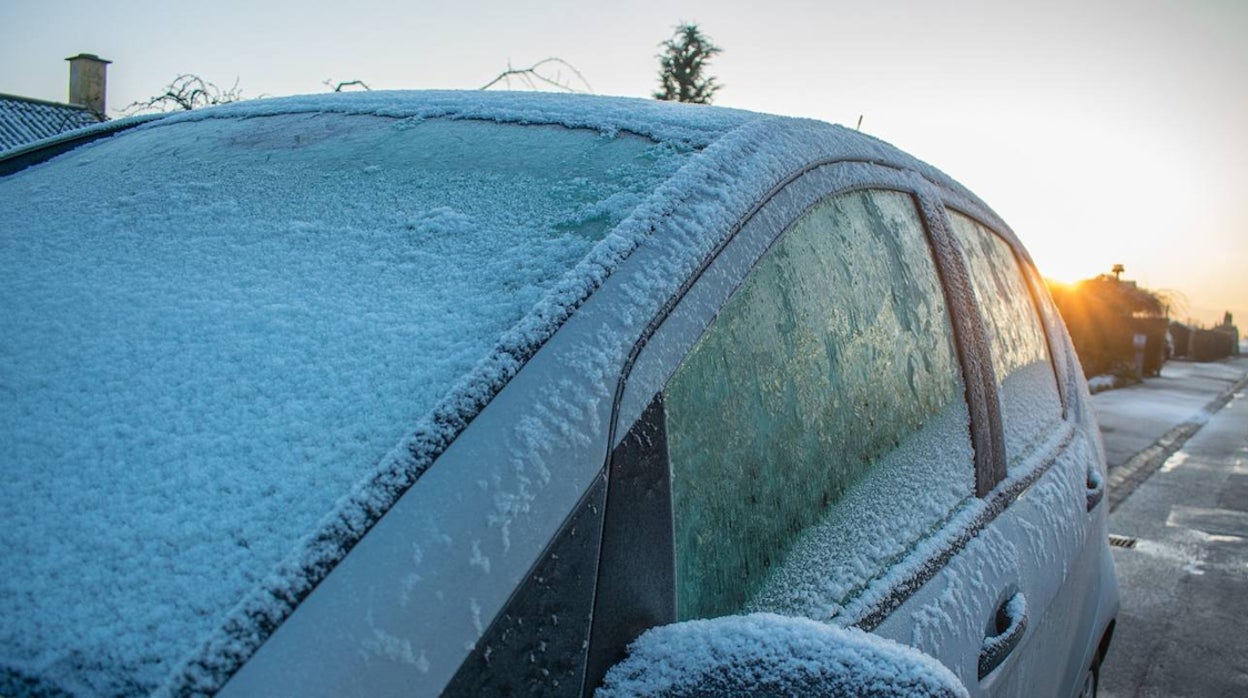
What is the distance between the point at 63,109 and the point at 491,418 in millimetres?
33203

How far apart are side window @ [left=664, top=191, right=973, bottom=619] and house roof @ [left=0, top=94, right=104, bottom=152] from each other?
29183 mm

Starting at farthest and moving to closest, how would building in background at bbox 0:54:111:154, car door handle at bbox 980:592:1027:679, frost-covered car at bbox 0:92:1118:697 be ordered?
building in background at bbox 0:54:111:154
car door handle at bbox 980:592:1027:679
frost-covered car at bbox 0:92:1118:697

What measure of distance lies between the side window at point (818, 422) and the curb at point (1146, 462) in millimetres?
6369

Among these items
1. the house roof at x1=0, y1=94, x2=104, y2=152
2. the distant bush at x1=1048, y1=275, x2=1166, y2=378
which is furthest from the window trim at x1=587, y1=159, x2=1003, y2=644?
the house roof at x1=0, y1=94, x2=104, y2=152

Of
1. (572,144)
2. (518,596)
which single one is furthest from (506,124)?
(518,596)

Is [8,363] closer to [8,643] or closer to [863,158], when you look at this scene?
[8,643]

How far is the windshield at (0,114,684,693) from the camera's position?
0.81 m

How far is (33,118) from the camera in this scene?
27.3m

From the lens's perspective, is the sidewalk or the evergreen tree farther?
the evergreen tree

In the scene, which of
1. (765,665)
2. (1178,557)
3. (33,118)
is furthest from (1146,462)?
(33,118)

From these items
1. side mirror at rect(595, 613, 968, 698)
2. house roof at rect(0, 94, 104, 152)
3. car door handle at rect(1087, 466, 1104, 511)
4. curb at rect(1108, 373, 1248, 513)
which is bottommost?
curb at rect(1108, 373, 1248, 513)

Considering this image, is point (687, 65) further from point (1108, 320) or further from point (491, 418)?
point (491, 418)

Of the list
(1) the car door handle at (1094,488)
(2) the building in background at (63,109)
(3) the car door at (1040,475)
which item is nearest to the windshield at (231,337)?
(3) the car door at (1040,475)

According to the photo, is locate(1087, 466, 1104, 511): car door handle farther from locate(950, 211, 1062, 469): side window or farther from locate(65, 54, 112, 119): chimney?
locate(65, 54, 112, 119): chimney
